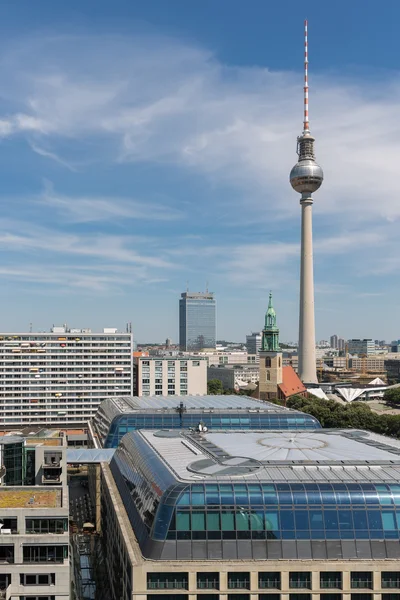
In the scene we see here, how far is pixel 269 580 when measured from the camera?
42.9 metres

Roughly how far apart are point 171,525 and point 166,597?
4.39 metres

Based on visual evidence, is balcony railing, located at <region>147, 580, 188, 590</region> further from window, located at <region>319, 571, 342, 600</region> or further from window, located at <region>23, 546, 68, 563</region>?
window, located at <region>319, 571, 342, 600</region>

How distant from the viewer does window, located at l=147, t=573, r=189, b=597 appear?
42.5 m

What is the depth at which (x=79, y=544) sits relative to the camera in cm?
6781

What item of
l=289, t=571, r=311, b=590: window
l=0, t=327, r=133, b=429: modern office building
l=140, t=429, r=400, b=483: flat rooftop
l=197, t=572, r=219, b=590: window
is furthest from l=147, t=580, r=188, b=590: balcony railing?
l=0, t=327, r=133, b=429: modern office building

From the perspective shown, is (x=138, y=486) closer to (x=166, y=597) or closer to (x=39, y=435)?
(x=166, y=597)

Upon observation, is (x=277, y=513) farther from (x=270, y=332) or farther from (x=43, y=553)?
(x=270, y=332)

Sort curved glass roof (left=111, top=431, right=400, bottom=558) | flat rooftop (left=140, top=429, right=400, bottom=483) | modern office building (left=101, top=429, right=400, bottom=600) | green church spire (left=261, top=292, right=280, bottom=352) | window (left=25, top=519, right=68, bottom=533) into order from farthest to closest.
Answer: green church spire (left=261, top=292, right=280, bottom=352), flat rooftop (left=140, top=429, right=400, bottom=483), curved glass roof (left=111, top=431, right=400, bottom=558), modern office building (left=101, top=429, right=400, bottom=600), window (left=25, top=519, right=68, bottom=533)

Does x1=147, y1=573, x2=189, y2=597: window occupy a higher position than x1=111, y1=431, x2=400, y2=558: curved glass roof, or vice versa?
x1=111, y1=431, x2=400, y2=558: curved glass roof

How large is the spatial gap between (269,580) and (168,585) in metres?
6.54

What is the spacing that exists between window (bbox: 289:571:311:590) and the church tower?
125 meters

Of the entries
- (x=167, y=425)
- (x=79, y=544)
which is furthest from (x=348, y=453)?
(x=167, y=425)

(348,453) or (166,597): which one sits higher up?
(348,453)

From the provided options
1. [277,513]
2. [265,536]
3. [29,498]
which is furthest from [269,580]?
[29,498]
